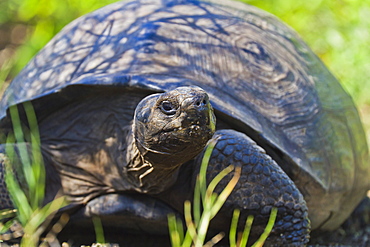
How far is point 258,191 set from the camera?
2816 millimetres

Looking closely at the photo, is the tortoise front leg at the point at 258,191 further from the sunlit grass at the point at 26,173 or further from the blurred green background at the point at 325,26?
the blurred green background at the point at 325,26

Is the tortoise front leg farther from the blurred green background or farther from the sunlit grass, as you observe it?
the blurred green background

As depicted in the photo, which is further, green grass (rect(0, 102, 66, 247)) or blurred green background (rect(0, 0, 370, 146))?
blurred green background (rect(0, 0, 370, 146))

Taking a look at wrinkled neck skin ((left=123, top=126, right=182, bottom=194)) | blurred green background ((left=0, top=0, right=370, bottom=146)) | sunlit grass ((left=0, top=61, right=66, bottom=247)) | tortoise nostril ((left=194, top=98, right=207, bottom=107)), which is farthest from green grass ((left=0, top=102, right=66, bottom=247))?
blurred green background ((left=0, top=0, right=370, bottom=146))

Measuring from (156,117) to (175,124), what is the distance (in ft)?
0.37

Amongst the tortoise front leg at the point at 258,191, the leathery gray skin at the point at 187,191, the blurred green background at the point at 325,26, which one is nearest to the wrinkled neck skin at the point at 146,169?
the leathery gray skin at the point at 187,191

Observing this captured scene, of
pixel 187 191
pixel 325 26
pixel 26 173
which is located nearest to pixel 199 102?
pixel 187 191

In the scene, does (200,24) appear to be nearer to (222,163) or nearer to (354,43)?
(222,163)

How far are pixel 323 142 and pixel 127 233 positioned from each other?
Answer: 3.99 ft

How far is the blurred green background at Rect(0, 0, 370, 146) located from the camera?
7.15 meters

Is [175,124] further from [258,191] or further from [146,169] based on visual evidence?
[258,191]

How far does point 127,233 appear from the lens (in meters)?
3.18

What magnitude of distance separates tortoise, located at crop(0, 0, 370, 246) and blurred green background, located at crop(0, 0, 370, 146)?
144 inches

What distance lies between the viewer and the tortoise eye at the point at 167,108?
2236 mm
